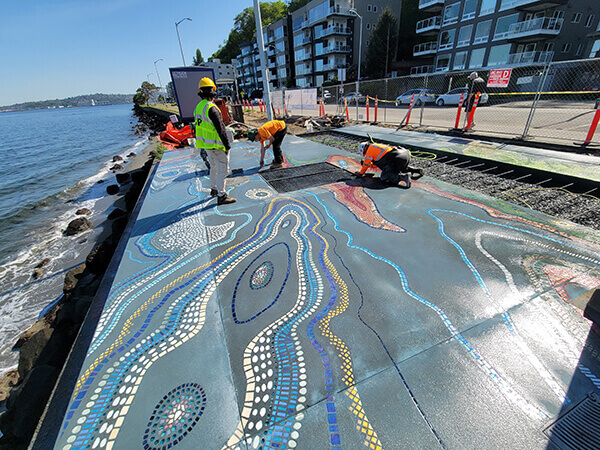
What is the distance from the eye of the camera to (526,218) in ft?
12.9

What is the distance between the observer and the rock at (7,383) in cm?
396

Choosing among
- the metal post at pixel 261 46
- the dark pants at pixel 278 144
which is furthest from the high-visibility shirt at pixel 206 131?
the metal post at pixel 261 46

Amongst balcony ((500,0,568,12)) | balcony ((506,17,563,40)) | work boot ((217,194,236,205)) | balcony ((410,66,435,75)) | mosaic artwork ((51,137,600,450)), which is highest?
balcony ((500,0,568,12))

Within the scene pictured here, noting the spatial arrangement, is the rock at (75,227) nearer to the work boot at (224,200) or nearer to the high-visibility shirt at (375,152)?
the work boot at (224,200)

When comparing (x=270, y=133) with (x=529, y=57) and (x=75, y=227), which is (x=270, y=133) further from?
(x=529, y=57)

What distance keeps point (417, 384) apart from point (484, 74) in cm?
3068

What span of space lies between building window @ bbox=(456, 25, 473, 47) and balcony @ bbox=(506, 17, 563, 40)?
4510 millimetres

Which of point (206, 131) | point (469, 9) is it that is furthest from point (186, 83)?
point (469, 9)

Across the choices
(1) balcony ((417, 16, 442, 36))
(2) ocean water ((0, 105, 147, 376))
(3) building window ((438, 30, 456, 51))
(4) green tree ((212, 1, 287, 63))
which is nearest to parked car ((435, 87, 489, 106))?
(3) building window ((438, 30, 456, 51))

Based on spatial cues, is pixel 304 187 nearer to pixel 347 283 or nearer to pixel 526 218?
pixel 347 283

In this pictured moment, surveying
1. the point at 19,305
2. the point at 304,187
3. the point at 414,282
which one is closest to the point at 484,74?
the point at 304,187

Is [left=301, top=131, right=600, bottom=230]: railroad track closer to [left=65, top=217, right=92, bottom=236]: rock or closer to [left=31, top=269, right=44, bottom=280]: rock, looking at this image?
[left=31, top=269, right=44, bottom=280]: rock

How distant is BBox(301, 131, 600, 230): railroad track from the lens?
4.35 m

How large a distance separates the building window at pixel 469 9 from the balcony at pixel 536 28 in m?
5.07
